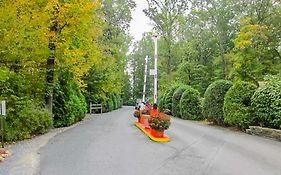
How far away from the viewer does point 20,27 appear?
14062 mm

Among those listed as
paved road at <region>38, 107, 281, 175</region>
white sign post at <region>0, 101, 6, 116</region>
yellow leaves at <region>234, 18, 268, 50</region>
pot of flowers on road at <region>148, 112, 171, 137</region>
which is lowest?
paved road at <region>38, 107, 281, 175</region>

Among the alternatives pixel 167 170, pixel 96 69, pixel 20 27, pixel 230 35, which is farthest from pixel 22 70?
pixel 230 35

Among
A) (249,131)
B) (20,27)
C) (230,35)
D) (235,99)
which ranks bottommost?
(249,131)

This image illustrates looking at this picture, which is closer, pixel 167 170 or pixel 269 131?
pixel 167 170

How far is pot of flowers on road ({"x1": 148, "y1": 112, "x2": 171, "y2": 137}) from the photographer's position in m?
14.0

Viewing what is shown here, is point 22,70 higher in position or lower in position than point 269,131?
higher

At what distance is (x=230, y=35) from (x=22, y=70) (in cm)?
3443

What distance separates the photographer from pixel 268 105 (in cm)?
1554

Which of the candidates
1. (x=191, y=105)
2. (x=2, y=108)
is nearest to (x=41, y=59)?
(x=2, y=108)

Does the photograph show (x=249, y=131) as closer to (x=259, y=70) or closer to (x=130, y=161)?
(x=130, y=161)

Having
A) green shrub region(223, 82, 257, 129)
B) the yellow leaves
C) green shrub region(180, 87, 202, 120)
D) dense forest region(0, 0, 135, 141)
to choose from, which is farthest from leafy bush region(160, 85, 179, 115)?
green shrub region(223, 82, 257, 129)

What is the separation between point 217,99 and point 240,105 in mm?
3150

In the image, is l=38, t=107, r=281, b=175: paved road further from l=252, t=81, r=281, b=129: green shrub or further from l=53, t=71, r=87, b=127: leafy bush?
l=53, t=71, r=87, b=127: leafy bush

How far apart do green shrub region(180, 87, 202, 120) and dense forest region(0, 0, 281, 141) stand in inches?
3.1
